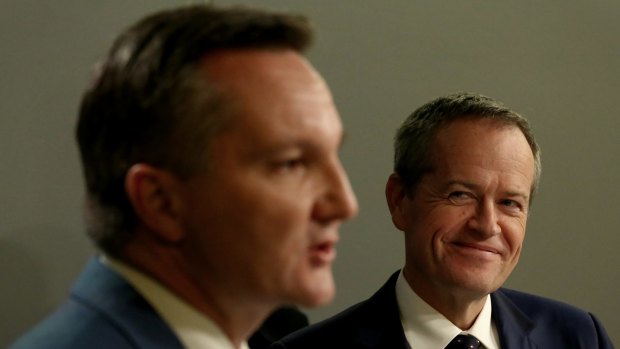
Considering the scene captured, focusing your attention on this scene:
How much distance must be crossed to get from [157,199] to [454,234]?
93cm

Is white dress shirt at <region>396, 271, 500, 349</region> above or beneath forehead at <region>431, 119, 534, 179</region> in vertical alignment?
beneath

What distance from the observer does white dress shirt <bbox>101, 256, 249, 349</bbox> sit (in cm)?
100

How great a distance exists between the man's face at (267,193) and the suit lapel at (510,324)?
0.92 meters

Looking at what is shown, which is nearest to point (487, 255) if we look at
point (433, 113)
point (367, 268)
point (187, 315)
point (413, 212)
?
point (413, 212)

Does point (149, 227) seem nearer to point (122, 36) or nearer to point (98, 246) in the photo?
point (98, 246)

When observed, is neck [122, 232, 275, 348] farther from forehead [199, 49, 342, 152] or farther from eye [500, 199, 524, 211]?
eye [500, 199, 524, 211]

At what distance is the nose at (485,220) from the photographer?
5.69ft

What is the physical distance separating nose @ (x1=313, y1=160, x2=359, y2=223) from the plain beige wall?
115 cm

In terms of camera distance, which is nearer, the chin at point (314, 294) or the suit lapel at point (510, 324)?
the chin at point (314, 294)

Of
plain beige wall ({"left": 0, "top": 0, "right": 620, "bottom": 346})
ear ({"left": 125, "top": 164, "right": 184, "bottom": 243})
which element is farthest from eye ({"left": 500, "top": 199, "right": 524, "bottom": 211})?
ear ({"left": 125, "top": 164, "right": 184, "bottom": 243})

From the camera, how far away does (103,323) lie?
3.13 ft

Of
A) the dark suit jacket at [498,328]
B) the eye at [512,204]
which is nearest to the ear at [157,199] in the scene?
→ the dark suit jacket at [498,328]

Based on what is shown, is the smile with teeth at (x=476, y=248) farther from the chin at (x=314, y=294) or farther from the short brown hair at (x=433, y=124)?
the chin at (x=314, y=294)

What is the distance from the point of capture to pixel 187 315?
1009 mm
